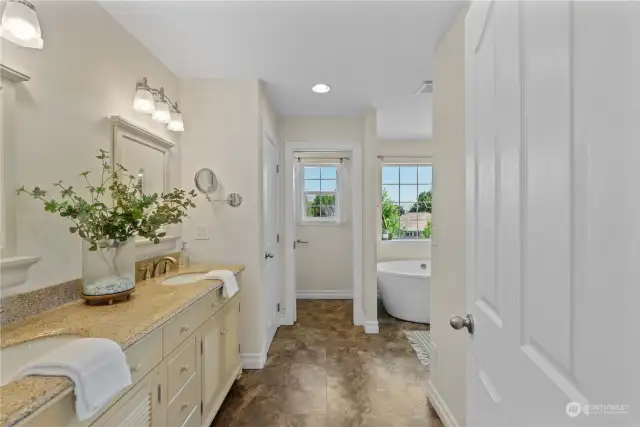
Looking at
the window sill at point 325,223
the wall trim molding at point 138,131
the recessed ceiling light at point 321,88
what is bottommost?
the window sill at point 325,223

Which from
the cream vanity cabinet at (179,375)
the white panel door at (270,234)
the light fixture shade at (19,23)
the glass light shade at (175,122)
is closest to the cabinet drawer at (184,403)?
the cream vanity cabinet at (179,375)

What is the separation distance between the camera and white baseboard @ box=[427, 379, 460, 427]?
5.98 feet

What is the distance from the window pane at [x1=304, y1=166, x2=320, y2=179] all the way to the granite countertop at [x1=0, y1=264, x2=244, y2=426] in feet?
10.5

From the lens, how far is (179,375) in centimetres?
149

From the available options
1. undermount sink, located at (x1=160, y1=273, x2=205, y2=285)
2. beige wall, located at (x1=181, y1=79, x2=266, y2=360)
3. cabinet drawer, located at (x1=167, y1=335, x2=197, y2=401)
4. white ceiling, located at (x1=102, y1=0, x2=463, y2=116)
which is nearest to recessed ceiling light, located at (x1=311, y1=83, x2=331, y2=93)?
white ceiling, located at (x1=102, y1=0, x2=463, y2=116)

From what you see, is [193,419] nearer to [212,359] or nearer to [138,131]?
[212,359]

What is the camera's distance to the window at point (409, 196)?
490cm

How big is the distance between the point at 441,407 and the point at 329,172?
3.37 meters

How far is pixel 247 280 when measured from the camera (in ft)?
8.62

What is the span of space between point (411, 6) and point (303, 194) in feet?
10.7

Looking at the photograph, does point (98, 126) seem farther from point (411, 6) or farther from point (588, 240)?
point (588, 240)

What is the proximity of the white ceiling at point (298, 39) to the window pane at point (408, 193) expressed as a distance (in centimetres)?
222
